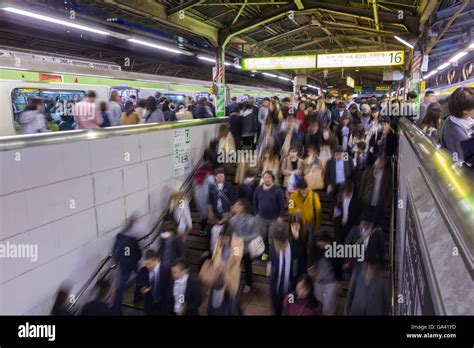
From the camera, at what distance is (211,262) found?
3717 millimetres

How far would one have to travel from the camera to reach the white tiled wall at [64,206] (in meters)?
3.24

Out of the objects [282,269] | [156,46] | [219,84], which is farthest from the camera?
[219,84]

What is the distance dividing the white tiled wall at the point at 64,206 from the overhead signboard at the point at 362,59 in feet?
25.1

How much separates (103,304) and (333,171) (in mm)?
3571

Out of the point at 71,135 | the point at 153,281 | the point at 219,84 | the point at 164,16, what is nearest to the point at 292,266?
the point at 153,281

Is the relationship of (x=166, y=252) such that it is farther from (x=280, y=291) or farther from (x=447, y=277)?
(x=447, y=277)

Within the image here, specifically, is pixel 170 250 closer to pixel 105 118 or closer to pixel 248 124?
pixel 105 118

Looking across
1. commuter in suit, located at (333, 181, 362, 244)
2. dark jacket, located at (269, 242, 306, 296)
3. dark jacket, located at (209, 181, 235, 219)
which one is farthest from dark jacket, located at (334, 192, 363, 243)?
dark jacket, located at (209, 181, 235, 219)

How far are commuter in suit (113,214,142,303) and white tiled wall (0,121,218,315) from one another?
0.12 meters

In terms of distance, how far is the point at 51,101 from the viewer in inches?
277

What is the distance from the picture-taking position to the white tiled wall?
3240 mm

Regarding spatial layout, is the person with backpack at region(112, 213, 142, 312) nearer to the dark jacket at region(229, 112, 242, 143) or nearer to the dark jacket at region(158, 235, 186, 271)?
the dark jacket at region(158, 235, 186, 271)

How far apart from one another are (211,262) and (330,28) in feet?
38.1

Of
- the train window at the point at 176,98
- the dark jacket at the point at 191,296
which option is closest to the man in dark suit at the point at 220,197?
the dark jacket at the point at 191,296
